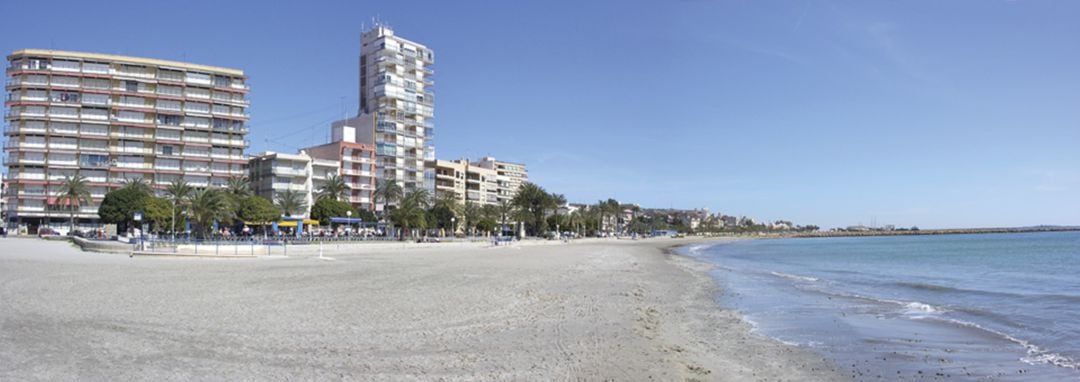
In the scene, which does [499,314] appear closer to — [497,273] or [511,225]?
[497,273]

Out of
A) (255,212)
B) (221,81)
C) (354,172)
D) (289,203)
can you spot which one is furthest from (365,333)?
(221,81)

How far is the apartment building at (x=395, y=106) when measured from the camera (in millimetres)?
110312

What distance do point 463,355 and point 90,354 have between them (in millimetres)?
5130

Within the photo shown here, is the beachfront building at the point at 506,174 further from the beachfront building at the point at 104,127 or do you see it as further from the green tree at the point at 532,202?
the beachfront building at the point at 104,127

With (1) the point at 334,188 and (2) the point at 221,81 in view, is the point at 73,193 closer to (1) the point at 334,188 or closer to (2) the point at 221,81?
(2) the point at 221,81

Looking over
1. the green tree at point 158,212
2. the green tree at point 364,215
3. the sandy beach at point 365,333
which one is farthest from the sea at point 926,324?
the green tree at point 364,215

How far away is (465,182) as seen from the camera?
139750mm

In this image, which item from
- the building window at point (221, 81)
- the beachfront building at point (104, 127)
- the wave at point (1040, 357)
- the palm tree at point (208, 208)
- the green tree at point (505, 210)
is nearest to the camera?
the wave at point (1040, 357)

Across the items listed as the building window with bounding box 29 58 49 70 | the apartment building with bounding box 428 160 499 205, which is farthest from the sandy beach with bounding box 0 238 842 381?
the apartment building with bounding box 428 160 499 205

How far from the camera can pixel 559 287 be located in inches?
926

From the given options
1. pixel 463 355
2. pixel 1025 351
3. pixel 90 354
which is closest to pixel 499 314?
pixel 463 355

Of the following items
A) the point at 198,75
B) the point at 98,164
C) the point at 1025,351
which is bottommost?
the point at 1025,351

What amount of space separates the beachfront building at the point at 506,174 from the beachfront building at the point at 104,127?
6946 cm

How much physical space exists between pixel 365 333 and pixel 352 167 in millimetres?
96566
